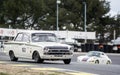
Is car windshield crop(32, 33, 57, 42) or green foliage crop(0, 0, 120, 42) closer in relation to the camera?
car windshield crop(32, 33, 57, 42)

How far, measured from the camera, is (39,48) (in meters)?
21.2

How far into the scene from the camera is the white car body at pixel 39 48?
21062 millimetres

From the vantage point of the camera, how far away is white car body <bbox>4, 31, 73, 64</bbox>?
2106 cm

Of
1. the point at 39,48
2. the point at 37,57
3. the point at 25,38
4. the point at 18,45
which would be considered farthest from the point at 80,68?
the point at 18,45

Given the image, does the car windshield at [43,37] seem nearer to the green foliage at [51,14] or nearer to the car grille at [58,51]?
the car grille at [58,51]

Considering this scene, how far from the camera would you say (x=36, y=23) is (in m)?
90.2

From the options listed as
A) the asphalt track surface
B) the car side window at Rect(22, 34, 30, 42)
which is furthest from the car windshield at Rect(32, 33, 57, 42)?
the asphalt track surface

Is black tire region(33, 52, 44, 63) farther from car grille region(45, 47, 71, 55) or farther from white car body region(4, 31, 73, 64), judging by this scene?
car grille region(45, 47, 71, 55)

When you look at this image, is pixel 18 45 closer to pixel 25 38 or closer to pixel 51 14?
pixel 25 38

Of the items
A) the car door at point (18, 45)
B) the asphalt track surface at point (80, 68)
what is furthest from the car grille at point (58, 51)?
the car door at point (18, 45)

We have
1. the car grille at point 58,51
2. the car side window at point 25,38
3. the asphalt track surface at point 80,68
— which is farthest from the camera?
the car side window at point 25,38

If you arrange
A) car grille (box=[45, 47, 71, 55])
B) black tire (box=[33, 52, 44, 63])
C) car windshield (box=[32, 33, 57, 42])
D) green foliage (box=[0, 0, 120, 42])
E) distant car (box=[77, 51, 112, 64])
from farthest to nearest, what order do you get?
green foliage (box=[0, 0, 120, 42])
distant car (box=[77, 51, 112, 64])
car windshield (box=[32, 33, 57, 42])
black tire (box=[33, 52, 44, 63])
car grille (box=[45, 47, 71, 55])

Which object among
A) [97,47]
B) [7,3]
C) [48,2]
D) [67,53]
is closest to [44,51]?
[67,53]

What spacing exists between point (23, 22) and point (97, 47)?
31.3 m
